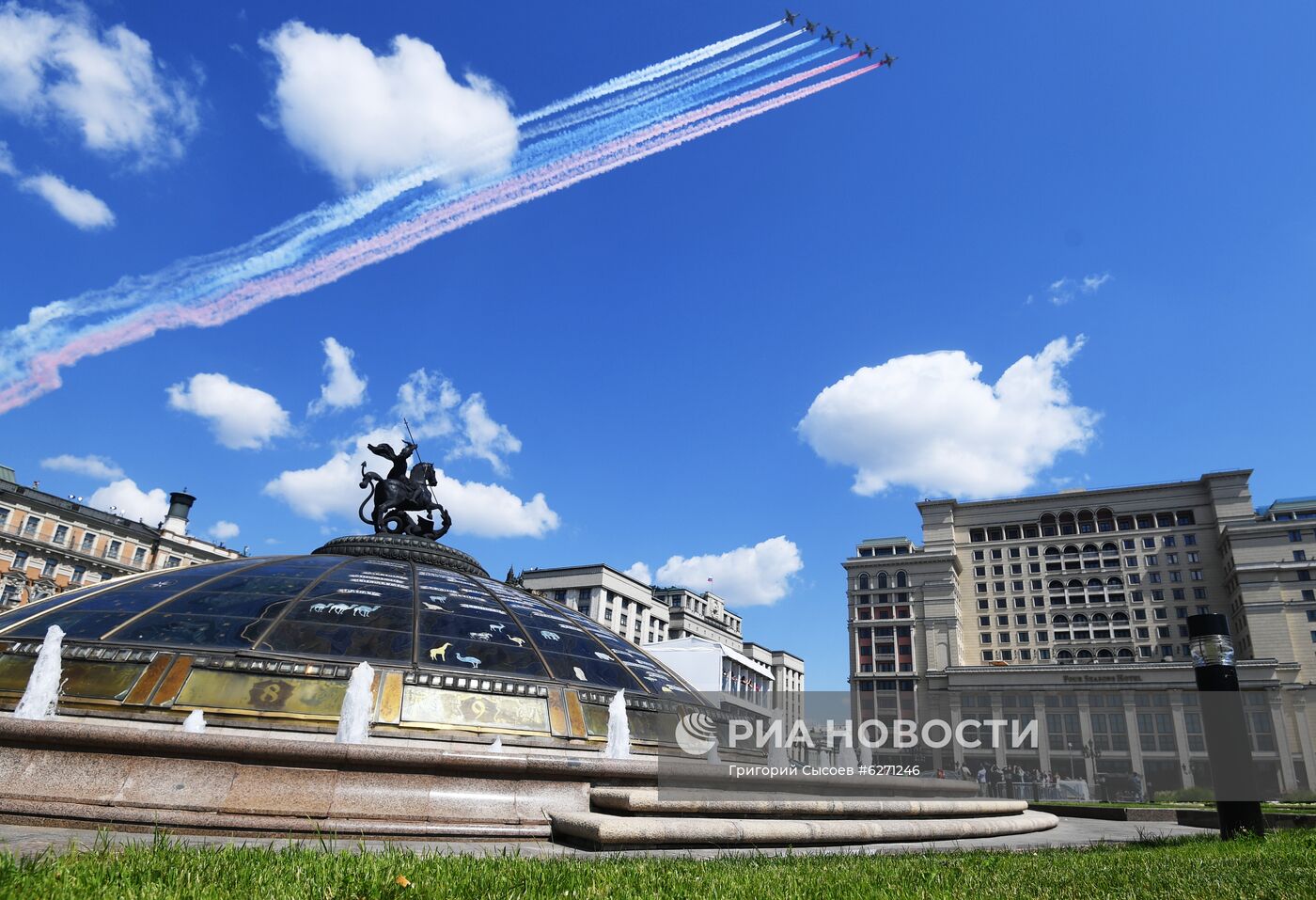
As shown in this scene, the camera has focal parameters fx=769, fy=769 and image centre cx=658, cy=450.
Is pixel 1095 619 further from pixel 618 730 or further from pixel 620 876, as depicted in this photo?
pixel 620 876

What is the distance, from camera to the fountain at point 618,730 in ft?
34.0

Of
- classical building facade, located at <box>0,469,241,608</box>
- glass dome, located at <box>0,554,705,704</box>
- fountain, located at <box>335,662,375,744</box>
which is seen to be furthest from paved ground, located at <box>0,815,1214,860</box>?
classical building facade, located at <box>0,469,241,608</box>

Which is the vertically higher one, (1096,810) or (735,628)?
(735,628)

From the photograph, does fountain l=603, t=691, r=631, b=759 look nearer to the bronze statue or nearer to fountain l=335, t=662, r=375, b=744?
fountain l=335, t=662, r=375, b=744

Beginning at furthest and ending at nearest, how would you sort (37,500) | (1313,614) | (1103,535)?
(1103,535) < (1313,614) < (37,500)

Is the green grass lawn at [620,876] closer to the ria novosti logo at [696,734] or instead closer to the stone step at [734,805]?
the stone step at [734,805]

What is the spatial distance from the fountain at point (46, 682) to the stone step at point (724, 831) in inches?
239

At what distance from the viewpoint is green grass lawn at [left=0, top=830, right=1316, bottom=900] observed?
409 cm

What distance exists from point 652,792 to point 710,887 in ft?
11.0

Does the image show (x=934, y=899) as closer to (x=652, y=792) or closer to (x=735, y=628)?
(x=652, y=792)

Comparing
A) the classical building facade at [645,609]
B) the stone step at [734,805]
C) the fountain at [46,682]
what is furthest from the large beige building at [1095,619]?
the fountain at [46,682]

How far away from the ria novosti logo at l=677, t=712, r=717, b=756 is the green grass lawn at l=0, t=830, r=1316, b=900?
508cm

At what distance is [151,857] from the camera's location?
468 cm

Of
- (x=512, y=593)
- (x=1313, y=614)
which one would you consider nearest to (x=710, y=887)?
(x=512, y=593)
